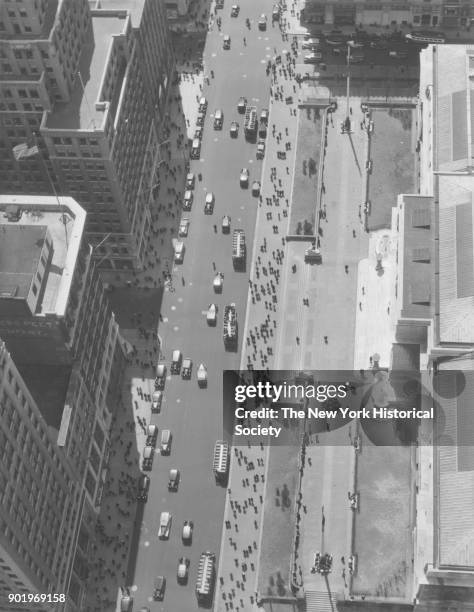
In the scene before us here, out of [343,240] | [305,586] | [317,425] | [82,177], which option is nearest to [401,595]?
[305,586]

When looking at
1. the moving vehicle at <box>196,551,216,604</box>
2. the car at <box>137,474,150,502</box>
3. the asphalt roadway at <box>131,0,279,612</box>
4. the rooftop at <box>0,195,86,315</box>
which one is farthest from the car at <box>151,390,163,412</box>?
the rooftop at <box>0,195,86,315</box>

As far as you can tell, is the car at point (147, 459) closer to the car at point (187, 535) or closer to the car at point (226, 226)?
the car at point (187, 535)

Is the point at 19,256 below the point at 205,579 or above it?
above

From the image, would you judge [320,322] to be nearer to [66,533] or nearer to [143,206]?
[143,206]

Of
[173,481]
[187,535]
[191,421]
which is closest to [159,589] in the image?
[187,535]

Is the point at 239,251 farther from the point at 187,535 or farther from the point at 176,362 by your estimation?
the point at 187,535

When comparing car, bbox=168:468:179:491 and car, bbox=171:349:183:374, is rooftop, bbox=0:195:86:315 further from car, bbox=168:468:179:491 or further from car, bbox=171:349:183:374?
car, bbox=168:468:179:491

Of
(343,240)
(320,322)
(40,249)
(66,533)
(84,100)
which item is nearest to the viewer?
(40,249)
